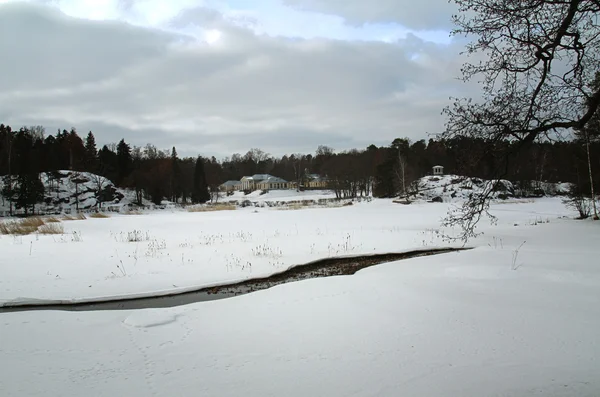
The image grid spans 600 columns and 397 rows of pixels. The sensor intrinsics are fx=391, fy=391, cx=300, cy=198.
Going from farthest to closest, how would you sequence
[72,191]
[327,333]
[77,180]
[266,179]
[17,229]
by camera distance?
[266,179]
[72,191]
[77,180]
[17,229]
[327,333]

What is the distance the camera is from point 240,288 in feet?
33.1

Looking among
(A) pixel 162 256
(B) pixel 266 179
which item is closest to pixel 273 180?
(B) pixel 266 179

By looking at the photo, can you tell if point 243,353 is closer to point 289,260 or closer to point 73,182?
point 289,260

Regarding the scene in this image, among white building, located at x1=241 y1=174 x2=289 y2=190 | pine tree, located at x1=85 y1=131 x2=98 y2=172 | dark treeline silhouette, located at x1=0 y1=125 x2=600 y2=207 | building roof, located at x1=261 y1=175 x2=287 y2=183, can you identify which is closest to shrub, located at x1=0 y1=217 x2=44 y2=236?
dark treeline silhouette, located at x1=0 y1=125 x2=600 y2=207

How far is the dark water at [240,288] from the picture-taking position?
8.54 metres

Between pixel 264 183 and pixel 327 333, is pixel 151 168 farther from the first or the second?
pixel 327 333

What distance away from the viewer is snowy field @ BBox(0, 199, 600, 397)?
4.29m

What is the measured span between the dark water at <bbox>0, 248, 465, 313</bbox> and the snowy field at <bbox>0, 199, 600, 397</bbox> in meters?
0.55

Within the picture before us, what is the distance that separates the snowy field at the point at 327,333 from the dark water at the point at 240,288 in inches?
21.5

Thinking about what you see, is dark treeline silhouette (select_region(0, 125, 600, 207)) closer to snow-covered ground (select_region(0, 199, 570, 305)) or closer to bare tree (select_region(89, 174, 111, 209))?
bare tree (select_region(89, 174, 111, 209))

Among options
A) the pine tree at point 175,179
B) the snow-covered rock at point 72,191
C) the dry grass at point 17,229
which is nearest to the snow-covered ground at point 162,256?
the dry grass at point 17,229

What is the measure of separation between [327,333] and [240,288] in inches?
179

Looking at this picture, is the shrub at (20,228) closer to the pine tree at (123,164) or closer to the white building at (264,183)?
the pine tree at (123,164)

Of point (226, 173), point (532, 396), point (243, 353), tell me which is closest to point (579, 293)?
point (532, 396)
